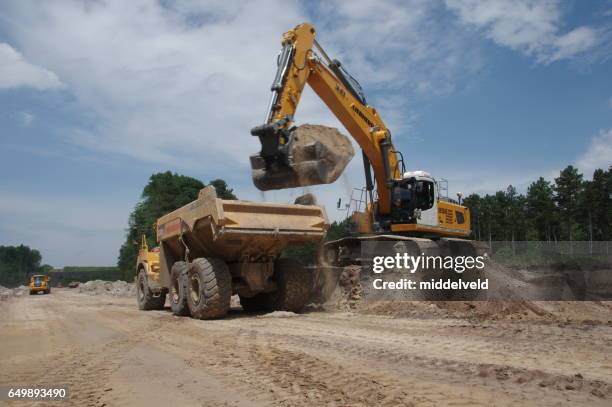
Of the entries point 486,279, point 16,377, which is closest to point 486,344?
point 16,377

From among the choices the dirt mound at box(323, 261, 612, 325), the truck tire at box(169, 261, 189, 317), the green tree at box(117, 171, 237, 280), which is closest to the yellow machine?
the green tree at box(117, 171, 237, 280)

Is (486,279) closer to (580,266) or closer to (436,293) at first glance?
(436,293)

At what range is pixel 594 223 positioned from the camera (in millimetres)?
47625

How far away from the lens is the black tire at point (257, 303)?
11.6 meters

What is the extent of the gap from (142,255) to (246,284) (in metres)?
5.36

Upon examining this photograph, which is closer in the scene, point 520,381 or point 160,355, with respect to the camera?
point 520,381

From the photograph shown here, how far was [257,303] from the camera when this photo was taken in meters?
11.9

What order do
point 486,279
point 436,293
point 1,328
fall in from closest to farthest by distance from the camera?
point 1,328, point 436,293, point 486,279

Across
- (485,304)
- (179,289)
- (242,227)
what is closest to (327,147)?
(242,227)

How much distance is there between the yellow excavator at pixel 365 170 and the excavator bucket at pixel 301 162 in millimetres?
19

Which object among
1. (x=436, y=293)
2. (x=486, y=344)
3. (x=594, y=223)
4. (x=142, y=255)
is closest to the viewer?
(x=486, y=344)

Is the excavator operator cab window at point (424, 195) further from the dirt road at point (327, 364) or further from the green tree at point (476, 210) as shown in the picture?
the green tree at point (476, 210)

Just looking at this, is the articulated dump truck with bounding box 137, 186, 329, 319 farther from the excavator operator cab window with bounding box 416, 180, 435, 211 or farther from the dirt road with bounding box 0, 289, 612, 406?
the excavator operator cab window with bounding box 416, 180, 435, 211

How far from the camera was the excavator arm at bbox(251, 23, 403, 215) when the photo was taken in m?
9.87
